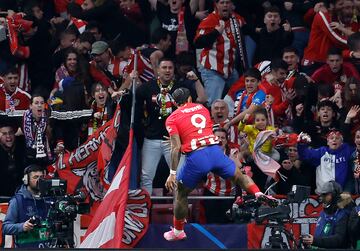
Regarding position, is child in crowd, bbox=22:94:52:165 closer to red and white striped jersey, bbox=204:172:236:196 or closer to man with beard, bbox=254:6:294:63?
red and white striped jersey, bbox=204:172:236:196

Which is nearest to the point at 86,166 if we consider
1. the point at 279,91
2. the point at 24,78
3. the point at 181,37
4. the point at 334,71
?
the point at 24,78

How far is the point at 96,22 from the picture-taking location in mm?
21719

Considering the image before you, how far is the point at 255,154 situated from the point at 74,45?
12.5ft

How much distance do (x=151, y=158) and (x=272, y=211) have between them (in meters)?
2.73

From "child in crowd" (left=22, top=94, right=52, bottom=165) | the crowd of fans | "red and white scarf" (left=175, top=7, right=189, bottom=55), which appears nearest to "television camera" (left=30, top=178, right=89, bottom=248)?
the crowd of fans

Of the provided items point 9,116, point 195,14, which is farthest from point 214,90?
point 9,116

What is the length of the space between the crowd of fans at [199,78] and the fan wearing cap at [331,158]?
0.04 feet

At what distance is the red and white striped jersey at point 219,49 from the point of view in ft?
68.6

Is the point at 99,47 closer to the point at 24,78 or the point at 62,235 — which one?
the point at 24,78

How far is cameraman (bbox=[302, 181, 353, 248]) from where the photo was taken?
17422 mm

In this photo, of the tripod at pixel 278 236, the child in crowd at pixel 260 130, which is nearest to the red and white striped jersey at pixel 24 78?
the child in crowd at pixel 260 130

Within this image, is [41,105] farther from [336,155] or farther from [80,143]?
[336,155]

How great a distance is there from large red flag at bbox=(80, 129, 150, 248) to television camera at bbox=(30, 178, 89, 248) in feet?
2.10

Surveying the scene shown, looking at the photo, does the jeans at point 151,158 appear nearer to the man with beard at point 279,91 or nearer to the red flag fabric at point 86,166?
the red flag fabric at point 86,166
